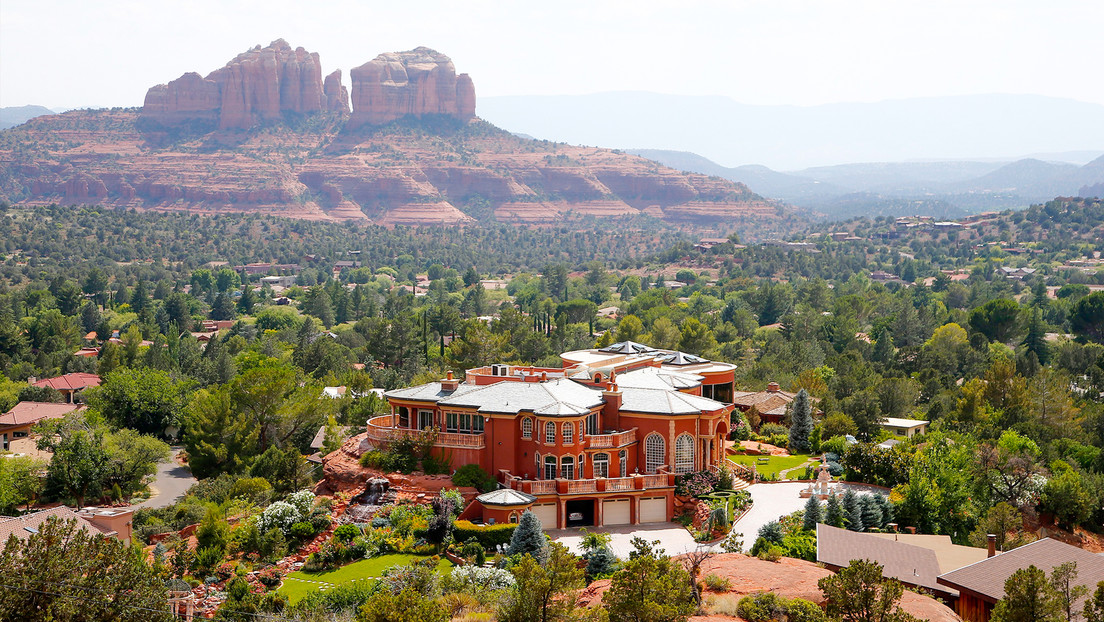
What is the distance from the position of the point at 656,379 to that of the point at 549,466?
9491 millimetres

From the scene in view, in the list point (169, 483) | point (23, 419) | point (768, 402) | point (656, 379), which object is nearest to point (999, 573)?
point (656, 379)

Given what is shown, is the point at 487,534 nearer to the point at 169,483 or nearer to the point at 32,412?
the point at 169,483

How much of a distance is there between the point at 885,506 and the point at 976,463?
762 centimetres

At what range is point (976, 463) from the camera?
48.5 meters

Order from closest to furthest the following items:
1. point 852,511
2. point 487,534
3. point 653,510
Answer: point 487,534 < point 852,511 < point 653,510

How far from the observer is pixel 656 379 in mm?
52438

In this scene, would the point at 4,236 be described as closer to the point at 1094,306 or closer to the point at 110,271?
the point at 110,271

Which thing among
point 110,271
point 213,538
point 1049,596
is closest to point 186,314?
point 110,271

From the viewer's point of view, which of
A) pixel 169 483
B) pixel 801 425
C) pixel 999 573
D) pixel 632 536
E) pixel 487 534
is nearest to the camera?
pixel 999 573

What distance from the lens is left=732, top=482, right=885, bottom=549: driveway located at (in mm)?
41156

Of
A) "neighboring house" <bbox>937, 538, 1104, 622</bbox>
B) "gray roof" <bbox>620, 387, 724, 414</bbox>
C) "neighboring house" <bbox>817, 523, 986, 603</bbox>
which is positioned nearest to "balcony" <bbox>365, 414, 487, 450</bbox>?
"gray roof" <bbox>620, 387, 724, 414</bbox>

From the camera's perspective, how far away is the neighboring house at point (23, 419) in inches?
2692

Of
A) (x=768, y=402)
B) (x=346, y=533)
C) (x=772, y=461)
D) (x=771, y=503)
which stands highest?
(x=346, y=533)

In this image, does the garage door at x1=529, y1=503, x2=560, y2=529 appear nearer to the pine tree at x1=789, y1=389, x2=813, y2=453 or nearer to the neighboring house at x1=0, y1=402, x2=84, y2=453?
the pine tree at x1=789, y1=389, x2=813, y2=453
